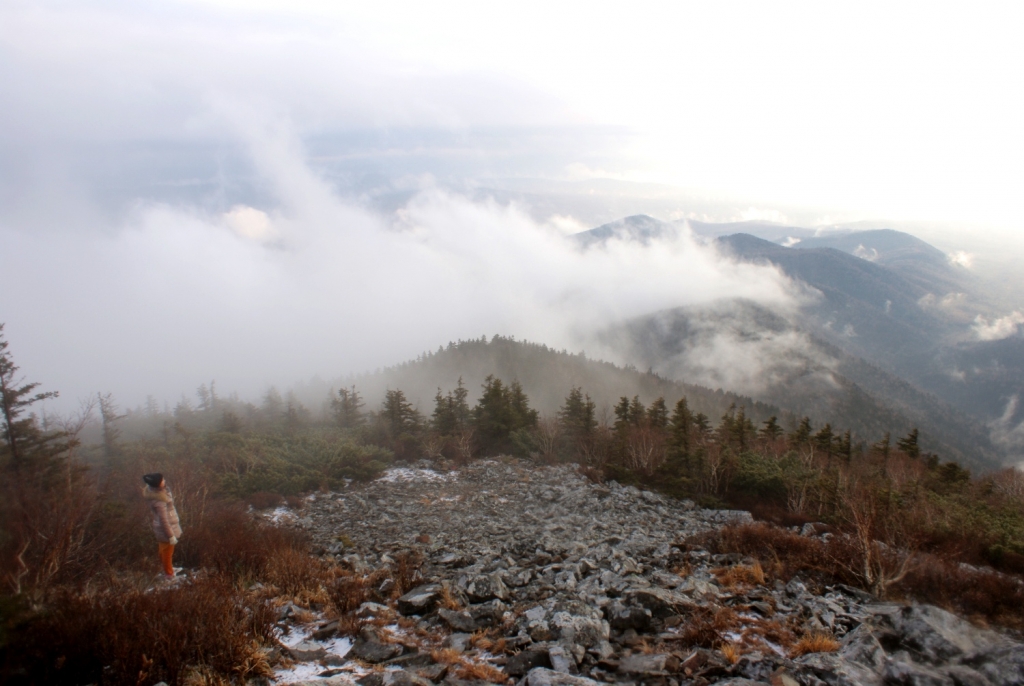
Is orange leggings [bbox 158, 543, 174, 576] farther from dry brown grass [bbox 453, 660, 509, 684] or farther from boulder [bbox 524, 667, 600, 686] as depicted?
boulder [bbox 524, 667, 600, 686]

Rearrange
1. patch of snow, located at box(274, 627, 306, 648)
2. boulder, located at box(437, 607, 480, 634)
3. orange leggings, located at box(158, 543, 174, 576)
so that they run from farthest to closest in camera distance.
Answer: orange leggings, located at box(158, 543, 174, 576) → boulder, located at box(437, 607, 480, 634) → patch of snow, located at box(274, 627, 306, 648)

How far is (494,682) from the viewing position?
24.8 ft

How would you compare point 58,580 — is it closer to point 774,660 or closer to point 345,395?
point 774,660

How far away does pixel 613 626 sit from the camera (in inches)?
369

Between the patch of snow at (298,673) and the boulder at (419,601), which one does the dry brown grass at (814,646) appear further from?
the patch of snow at (298,673)

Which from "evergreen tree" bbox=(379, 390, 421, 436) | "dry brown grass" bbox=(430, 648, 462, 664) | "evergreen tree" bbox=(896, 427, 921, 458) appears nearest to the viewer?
"dry brown grass" bbox=(430, 648, 462, 664)

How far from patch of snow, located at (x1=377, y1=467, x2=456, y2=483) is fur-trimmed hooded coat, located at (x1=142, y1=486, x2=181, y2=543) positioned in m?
17.8

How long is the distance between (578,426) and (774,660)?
104 feet

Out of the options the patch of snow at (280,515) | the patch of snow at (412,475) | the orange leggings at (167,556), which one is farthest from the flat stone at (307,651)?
the patch of snow at (412,475)

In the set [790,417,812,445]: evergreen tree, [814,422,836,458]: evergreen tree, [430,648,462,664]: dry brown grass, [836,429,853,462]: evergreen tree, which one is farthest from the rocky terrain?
[836,429,853,462]: evergreen tree

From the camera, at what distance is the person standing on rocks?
10656 mm

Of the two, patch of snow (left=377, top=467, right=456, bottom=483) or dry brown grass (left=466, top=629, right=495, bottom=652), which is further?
patch of snow (left=377, top=467, right=456, bottom=483)

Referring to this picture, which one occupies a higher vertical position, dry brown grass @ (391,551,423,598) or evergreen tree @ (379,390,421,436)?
dry brown grass @ (391,551,423,598)

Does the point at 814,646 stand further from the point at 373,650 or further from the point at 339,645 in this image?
the point at 339,645
